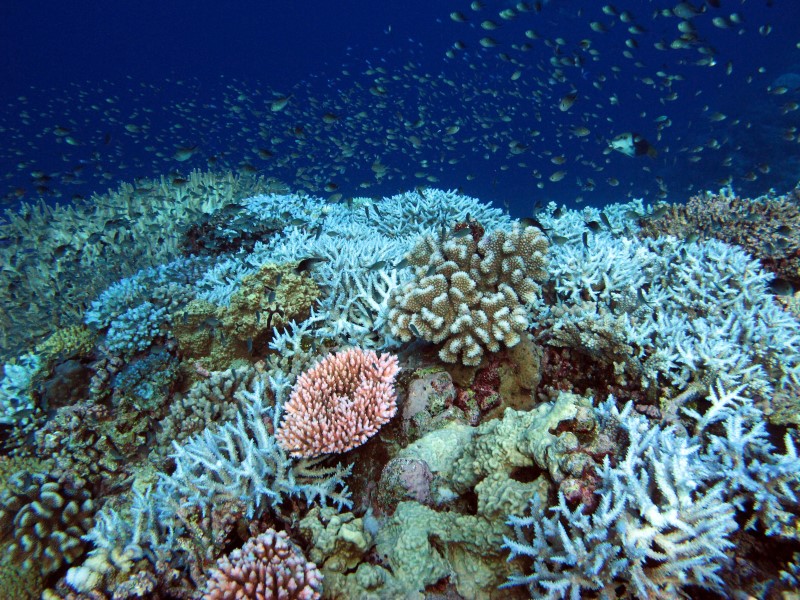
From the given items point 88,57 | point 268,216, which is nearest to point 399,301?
point 268,216

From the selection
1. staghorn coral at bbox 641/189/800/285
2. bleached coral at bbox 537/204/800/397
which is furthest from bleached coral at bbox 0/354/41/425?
staghorn coral at bbox 641/189/800/285

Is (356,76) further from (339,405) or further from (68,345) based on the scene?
(339,405)

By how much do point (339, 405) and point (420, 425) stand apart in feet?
2.76

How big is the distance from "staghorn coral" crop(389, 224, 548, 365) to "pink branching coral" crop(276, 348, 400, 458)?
594 mm

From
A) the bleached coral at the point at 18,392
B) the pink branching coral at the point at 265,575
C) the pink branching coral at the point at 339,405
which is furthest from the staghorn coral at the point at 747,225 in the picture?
the bleached coral at the point at 18,392

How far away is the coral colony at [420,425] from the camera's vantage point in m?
2.53

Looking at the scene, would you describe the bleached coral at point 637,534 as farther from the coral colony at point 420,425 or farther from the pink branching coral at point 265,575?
the pink branching coral at point 265,575

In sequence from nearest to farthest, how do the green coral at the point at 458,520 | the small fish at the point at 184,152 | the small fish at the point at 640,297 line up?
1. the green coral at the point at 458,520
2. the small fish at the point at 640,297
3. the small fish at the point at 184,152

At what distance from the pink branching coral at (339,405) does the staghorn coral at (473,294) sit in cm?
59

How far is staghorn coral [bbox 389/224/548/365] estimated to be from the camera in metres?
3.96

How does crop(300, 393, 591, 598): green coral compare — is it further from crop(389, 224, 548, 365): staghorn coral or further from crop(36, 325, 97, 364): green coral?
crop(36, 325, 97, 364): green coral

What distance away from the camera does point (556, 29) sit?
3873 inches

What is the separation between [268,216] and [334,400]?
257 inches

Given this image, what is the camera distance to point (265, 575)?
265cm
